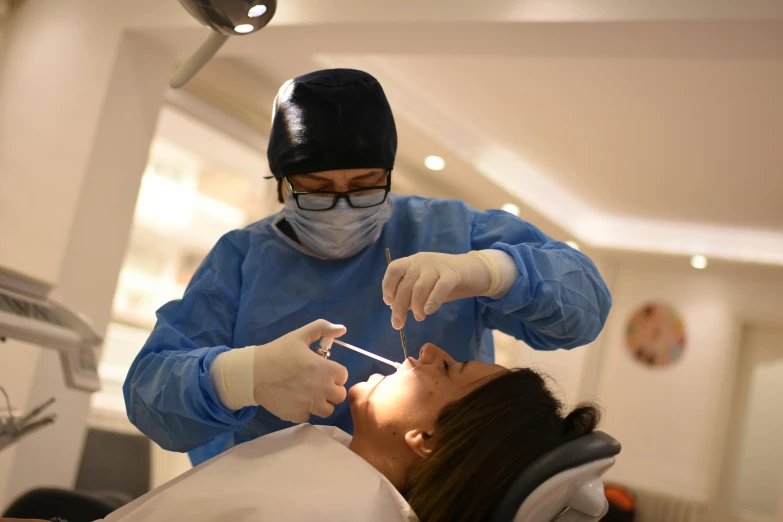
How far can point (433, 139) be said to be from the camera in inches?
194

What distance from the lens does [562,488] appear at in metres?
1.15

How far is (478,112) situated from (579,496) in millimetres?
4032

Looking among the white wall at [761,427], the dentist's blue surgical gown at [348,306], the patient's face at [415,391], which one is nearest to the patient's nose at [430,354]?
the patient's face at [415,391]

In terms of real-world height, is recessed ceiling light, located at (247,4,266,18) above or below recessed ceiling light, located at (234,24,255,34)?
above

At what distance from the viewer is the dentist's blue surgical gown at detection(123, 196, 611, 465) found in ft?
4.73

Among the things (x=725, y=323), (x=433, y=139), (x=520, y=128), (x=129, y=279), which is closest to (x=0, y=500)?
(x=129, y=279)

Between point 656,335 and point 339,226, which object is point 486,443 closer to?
point 339,226

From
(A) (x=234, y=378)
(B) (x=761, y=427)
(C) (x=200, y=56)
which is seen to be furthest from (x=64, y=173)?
(B) (x=761, y=427)

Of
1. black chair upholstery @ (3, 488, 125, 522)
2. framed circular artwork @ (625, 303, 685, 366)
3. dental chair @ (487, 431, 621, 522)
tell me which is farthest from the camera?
framed circular artwork @ (625, 303, 685, 366)

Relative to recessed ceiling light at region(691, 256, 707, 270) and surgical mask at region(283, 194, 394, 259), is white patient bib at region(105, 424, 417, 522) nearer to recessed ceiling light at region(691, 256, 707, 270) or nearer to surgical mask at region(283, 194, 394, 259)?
surgical mask at region(283, 194, 394, 259)

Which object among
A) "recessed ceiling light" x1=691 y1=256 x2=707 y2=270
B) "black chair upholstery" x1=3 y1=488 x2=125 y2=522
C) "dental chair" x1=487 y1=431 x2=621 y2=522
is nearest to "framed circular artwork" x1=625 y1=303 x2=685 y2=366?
"recessed ceiling light" x1=691 y1=256 x2=707 y2=270

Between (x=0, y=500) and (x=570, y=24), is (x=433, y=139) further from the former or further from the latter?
(x=0, y=500)

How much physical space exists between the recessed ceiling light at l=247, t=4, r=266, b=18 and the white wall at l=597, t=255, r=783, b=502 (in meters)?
6.05

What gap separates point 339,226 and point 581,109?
11.2ft
